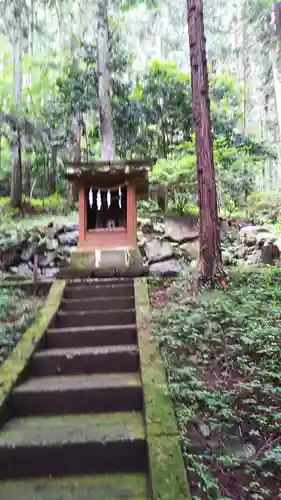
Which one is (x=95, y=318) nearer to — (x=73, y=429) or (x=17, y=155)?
(x=73, y=429)

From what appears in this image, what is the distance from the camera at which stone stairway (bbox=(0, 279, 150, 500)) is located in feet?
9.33

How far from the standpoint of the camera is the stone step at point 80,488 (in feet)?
8.66

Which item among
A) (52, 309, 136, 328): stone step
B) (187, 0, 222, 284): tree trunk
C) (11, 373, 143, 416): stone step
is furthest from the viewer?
(187, 0, 222, 284): tree trunk

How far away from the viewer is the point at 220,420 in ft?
10.00

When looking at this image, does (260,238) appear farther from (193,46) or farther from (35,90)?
(35,90)

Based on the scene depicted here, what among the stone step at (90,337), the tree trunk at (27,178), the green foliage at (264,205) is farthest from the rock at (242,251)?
the tree trunk at (27,178)

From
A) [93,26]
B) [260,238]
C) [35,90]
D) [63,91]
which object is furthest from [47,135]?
[260,238]

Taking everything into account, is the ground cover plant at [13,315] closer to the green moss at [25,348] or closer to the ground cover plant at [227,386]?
the green moss at [25,348]

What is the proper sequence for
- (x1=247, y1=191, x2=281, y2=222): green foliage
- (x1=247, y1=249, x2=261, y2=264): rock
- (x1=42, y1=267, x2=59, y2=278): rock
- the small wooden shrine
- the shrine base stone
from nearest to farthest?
the shrine base stone, the small wooden shrine, (x1=42, y1=267, x2=59, y2=278): rock, (x1=247, y1=249, x2=261, y2=264): rock, (x1=247, y1=191, x2=281, y2=222): green foliage

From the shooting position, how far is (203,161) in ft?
20.5

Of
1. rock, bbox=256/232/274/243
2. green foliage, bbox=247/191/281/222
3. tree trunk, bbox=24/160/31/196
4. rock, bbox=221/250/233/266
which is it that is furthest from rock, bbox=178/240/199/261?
tree trunk, bbox=24/160/31/196

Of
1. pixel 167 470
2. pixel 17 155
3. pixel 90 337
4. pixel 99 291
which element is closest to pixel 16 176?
pixel 17 155

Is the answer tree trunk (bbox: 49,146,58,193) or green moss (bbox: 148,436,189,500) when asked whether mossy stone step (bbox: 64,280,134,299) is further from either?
tree trunk (bbox: 49,146,58,193)

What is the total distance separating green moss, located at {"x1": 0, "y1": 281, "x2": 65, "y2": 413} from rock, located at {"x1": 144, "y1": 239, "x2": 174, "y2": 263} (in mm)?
5811
